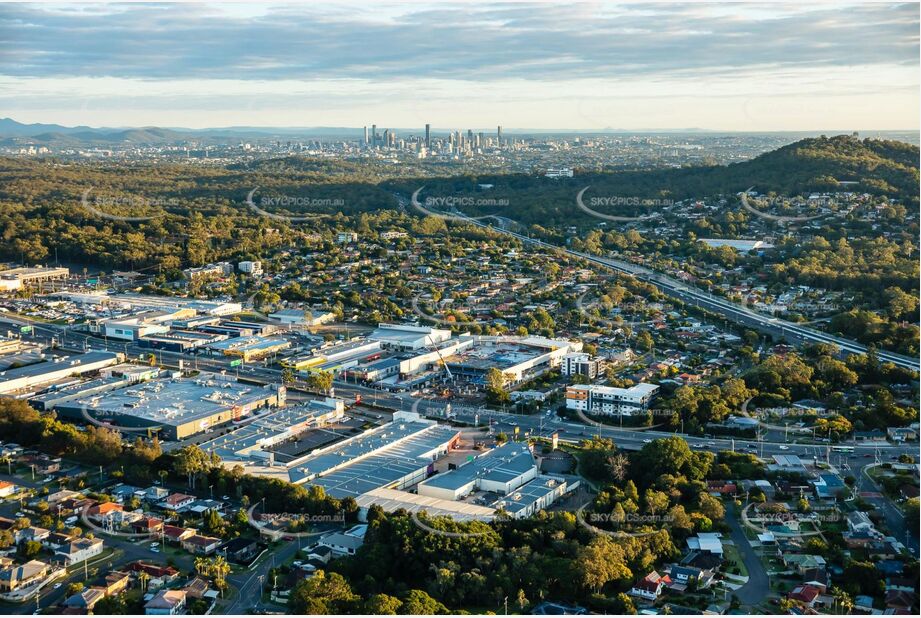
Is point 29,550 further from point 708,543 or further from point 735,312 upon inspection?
point 735,312

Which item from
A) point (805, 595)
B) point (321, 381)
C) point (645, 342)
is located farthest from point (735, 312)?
point (805, 595)

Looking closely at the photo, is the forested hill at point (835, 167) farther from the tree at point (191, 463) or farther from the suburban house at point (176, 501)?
the suburban house at point (176, 501)

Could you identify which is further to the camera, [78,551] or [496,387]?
[496,387]

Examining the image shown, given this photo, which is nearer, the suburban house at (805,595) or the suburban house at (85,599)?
the suburban house at (85,599)

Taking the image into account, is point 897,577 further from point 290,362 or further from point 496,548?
point 290,362

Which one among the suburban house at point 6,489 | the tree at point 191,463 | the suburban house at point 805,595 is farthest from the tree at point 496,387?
the suburban house at point 6,489

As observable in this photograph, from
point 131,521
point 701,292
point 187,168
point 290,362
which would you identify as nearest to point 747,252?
point 701,292

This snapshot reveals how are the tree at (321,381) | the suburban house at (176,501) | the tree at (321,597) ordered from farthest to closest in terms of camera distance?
the tree at (321,381), the suburban house at (176,501), the tree at (321,597)
